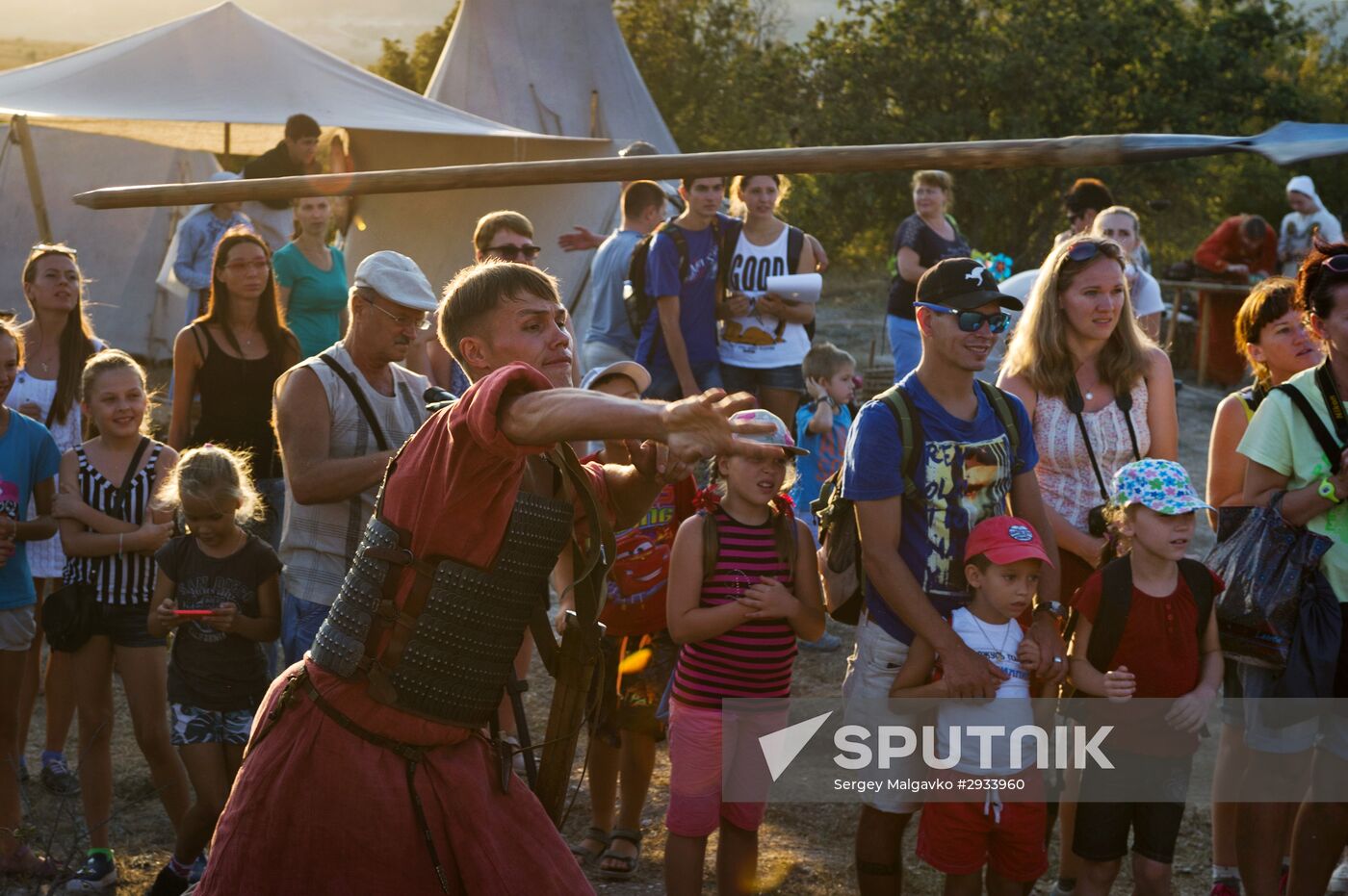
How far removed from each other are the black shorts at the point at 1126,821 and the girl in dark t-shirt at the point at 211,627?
2.44 meters

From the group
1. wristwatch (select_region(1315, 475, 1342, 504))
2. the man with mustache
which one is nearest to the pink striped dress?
the man with mustache

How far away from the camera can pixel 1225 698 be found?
4379 millimetres

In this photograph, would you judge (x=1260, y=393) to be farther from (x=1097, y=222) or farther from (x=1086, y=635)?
(x=1097, y=222)

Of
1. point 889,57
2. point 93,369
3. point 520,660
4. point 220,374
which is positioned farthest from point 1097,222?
point 889,57

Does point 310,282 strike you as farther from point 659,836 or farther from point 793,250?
point 659,836

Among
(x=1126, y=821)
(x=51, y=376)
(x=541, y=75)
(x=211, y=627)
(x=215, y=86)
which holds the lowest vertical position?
(x=1126, y=821)

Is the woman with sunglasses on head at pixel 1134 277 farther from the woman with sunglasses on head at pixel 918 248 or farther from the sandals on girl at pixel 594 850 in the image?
the sandals on girl at pixel 594 850

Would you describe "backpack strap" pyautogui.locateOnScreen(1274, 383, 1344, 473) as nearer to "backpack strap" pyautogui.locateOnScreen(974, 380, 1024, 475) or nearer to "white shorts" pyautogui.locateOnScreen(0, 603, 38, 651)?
"backpack strap" pyautogui.locateOnScreen(974, 380, 1024, 475)

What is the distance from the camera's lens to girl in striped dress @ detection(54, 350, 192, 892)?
15.2 feet

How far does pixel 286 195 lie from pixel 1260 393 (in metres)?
2.99

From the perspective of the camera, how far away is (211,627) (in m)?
4.41

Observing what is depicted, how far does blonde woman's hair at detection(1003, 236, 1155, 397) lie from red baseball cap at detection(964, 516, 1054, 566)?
0.70 meters

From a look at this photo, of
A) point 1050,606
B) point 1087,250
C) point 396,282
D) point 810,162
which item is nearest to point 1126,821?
point 1050,606

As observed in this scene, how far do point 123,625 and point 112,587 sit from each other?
0.13 meters
